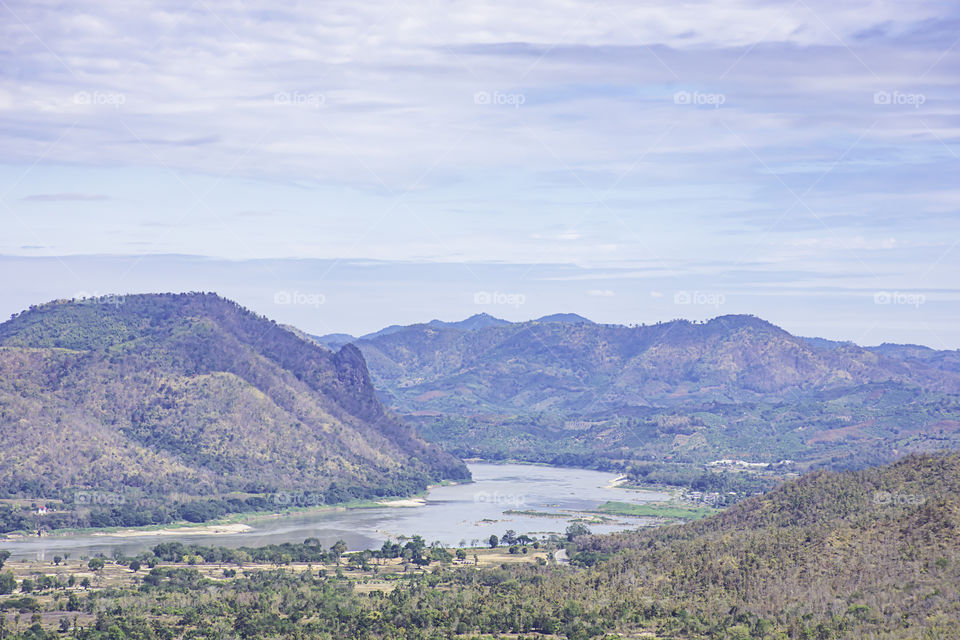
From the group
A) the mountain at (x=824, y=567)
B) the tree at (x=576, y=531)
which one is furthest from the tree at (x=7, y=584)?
the tree at (x=576, y=531)

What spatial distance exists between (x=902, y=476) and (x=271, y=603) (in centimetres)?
8202

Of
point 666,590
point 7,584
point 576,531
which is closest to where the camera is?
point 666,590

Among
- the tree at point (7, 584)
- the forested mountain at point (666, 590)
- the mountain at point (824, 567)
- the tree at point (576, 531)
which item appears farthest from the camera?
the tree at point (576, 531)

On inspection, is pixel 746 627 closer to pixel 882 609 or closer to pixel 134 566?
pixel 882 609

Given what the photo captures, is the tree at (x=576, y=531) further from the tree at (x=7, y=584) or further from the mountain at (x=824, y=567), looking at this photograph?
the tree at (x=7, y=584)

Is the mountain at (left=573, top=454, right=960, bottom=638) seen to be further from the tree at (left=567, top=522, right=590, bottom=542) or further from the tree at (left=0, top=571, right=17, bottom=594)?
the tree at (left=0, top=571, right=17, bottom=594)

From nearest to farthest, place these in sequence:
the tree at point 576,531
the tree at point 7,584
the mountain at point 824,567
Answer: the mountain at point 824,567 → the tree at point 7,584 → the tree at point 576,531

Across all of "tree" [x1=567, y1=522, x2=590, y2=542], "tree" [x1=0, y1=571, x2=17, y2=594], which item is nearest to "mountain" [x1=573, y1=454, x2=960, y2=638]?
"tree" [x1=567, y1=522, x2=590, y2=542]

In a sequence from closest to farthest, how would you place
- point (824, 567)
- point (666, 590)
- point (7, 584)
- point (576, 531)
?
point (824, 567), point (666, 590), point (7, 584), point (576, 531)

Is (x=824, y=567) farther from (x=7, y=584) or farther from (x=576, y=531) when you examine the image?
(x=7, y=584)

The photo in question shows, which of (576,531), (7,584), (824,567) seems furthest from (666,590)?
(7,584)

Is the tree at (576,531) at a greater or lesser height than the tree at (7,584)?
greater

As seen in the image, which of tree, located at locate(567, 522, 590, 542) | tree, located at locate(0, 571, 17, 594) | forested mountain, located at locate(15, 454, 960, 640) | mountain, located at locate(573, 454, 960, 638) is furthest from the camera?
tree, located at locate(567, 522, 590, 542)

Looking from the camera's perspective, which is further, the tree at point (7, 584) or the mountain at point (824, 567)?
the tree at point (7, 584)
